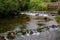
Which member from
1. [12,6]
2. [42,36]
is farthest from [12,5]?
[42,36]

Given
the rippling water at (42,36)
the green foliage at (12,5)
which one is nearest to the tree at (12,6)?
the green foliage at (12,5)

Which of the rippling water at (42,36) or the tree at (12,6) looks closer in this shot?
the rippling water at (42,36)

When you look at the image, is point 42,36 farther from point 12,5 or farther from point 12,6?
point 12,6

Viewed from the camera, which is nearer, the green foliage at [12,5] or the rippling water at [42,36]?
the rippling water at [42,36]

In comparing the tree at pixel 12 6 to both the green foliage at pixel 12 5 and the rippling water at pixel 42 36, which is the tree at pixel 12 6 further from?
the rippling water at pixel 42 36

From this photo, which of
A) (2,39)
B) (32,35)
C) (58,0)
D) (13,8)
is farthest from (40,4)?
(2,39)

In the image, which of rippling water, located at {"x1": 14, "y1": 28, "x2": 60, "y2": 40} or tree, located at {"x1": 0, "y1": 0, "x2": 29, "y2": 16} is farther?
tree, located at {"x1": 0, "y1": 0, "x2": 29, "y2": 16}

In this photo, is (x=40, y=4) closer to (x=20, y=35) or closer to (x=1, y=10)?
(x=1, y=10)

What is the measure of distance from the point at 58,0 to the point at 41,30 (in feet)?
75.2

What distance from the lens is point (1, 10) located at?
80.4ft

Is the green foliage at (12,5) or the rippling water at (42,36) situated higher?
the green foliage at (12,5)

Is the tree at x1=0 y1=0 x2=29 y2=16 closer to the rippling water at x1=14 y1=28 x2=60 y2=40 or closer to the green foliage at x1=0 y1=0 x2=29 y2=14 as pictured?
the green foliage at x1=0 y1=0 x2=29 y2=14

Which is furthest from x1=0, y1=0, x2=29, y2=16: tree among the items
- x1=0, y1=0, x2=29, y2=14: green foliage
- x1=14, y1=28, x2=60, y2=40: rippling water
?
A: x1=14, y1=28, x2=60, y2=40: rippling water

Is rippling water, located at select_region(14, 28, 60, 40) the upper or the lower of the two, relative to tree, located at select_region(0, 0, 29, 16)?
lower
